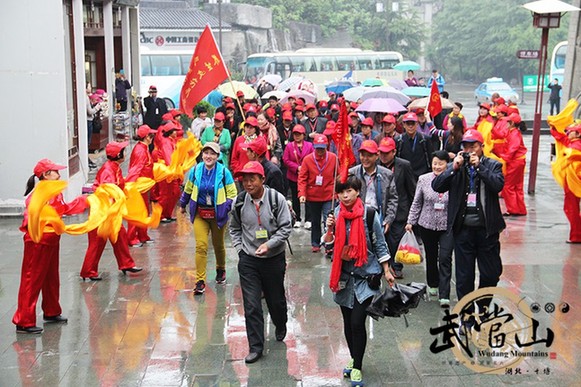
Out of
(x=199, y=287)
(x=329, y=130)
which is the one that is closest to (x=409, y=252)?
(x=199, y=287)

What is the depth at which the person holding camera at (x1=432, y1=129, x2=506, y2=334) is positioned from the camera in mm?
8328

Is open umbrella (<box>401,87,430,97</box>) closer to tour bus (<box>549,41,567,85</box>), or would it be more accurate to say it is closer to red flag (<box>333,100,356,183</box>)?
red flag (<box>333,100,356,183</box>)

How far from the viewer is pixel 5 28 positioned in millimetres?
14758

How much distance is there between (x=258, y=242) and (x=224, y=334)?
1182 mm

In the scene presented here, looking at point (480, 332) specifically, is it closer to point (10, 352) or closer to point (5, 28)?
point (10, 352)

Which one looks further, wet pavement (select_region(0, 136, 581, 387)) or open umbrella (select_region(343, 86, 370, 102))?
open umbrella (select_region(343, 86, 370, 102))

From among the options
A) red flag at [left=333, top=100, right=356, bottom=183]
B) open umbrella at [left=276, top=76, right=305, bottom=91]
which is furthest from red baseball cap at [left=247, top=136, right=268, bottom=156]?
open umbrella at [left=276, top=76, right=305, bottom=91]

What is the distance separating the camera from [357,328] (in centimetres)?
736

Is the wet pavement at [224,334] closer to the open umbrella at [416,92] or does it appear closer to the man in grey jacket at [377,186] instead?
the man in grey jacket at [377,186]

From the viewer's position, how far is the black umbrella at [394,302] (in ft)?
23.6

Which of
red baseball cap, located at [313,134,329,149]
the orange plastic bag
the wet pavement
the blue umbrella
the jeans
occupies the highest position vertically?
red baseball cap, located at [313,134,329,149]

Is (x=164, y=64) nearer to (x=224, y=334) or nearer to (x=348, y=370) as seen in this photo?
(x=224, y=334)

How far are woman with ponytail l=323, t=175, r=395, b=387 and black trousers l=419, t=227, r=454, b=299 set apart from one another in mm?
1968

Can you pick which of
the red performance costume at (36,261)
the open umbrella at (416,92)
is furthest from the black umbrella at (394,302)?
the open umbrella at (416,92)
